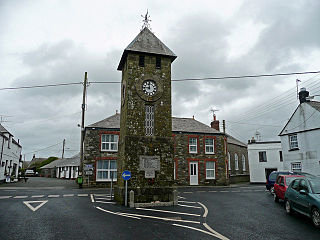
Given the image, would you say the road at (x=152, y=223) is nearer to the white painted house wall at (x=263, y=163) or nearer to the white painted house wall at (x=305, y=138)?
the white painted house wall at (x=305, y=138)

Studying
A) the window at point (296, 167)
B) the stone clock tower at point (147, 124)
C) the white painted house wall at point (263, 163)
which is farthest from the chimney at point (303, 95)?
the stone clock tower at point (147, 124)

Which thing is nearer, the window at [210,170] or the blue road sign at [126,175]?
the blue road sign at [126,175]

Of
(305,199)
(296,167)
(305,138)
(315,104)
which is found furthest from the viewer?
(296,167)

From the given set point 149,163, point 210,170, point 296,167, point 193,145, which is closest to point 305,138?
point 296,167

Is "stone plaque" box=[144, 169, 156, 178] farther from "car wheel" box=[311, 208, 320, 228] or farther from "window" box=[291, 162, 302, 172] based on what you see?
"window" box=[291, 162, 302, 172]

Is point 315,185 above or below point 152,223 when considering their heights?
above

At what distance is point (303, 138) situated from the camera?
23359 mm

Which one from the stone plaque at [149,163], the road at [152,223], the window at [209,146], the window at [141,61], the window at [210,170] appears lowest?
the road at [152,223]

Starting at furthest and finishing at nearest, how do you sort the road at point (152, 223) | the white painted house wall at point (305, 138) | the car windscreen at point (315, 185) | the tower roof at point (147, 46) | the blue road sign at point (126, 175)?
the white painted house wall at point (305, 138) → the tower roof at point (147, 46) → the blue road sign at point (126, 175) → the car windscreen at point (315, 185) → the road at point (152, 223)

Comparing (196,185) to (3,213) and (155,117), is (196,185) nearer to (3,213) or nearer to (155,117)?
(155,117)

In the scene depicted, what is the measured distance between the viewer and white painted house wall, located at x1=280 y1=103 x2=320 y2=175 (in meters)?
22.0

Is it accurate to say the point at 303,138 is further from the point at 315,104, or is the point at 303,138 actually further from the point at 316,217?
the point at 316,217

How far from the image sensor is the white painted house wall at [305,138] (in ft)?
72.2

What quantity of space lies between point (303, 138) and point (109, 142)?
1889 centimetres
